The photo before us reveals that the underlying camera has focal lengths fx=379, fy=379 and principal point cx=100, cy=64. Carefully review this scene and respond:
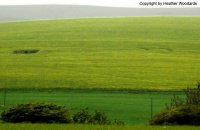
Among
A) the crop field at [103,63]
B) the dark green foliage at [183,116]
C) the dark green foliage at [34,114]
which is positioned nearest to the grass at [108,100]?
the crop field at [103,63]

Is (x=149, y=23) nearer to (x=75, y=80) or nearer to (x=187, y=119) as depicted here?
(x=75, y=80)

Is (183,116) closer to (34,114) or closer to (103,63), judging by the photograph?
(34,114)

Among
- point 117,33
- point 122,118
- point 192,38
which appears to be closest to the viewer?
point 122,118

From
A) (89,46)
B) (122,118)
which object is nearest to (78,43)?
(89,46)

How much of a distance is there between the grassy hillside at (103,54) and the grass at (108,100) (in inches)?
84.7

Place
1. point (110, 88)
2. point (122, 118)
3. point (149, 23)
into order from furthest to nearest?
point (149, 23) → point (110, 88) → point (122, 118)

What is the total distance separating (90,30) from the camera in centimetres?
5409

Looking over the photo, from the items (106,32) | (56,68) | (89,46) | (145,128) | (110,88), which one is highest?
(106,32)

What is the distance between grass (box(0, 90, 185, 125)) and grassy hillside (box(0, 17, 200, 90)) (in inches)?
84.7

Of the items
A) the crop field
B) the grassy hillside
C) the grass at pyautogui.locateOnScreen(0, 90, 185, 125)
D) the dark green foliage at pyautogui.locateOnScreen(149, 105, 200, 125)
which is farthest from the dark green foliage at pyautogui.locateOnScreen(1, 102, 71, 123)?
the grassy hillside

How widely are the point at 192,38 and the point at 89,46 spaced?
44.3 ft

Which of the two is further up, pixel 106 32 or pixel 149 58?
pixel 106 32

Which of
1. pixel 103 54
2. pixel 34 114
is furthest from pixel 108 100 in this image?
pixel 103 54

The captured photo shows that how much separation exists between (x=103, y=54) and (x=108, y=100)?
701 inches
